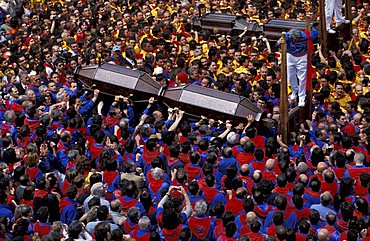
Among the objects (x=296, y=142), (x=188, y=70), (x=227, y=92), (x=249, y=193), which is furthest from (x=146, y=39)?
(x=249, y=193)

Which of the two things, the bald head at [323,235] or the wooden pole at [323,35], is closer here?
the bald head at [323,235]

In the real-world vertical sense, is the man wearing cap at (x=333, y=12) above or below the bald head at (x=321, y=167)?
above

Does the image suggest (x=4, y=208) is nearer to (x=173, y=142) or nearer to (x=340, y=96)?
(x=173, y=142)

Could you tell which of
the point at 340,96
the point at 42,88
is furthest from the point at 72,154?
the point at 340,96

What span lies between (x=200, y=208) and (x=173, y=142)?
8.71ft

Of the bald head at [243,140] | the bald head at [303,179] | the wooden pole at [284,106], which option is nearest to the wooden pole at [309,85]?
the wooden pole at [284,106]

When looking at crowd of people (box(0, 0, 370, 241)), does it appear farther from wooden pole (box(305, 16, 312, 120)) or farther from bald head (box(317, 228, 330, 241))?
wooden pole (box(305, 16, 312, 120))

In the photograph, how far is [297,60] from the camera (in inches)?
592

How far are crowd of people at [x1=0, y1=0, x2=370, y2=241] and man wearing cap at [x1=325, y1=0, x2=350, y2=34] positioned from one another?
0.26 metres

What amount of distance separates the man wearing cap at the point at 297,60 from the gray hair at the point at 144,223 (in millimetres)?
5166

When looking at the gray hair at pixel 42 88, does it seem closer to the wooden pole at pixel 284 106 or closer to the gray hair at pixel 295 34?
the wooden pole at pixel 284 106

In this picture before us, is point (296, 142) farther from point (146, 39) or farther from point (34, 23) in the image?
point (34, 23)

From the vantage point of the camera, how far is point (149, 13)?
20344 millimetres

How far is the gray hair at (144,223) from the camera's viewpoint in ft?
36.4
